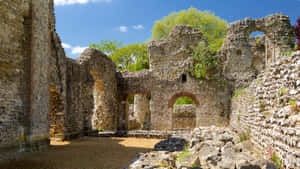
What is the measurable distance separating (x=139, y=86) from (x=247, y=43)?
7.95 metres

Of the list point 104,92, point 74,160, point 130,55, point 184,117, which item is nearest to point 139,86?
point 104,92

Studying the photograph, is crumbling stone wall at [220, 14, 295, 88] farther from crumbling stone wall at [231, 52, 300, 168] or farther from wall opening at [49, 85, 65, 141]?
wall opening at [49, 85, 65, 141]

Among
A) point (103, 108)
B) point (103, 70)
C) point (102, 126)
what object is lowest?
point (102, 126)

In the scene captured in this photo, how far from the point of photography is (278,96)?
191 inches

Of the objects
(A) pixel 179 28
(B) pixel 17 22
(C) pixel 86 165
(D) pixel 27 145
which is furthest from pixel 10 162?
(A) pixel 179 28

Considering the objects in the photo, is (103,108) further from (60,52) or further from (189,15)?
(189,15)

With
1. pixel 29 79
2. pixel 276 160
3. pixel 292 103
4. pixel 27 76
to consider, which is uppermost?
pixel 27 76

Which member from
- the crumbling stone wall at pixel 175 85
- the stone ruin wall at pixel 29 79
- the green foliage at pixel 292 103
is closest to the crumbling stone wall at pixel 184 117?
the crumbling stone wall at pixel 175 85

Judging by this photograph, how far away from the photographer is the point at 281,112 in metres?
4.37

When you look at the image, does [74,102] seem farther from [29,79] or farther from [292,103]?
[292,103]

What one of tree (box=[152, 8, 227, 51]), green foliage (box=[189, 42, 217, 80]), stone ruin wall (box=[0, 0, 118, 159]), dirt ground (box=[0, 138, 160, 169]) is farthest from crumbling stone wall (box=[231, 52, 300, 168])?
tree (box=[152, 8, 227, 51])

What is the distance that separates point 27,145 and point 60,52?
485cm

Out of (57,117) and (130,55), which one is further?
(130,55)

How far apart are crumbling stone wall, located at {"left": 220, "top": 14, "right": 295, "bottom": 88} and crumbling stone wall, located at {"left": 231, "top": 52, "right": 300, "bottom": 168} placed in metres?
9.71
